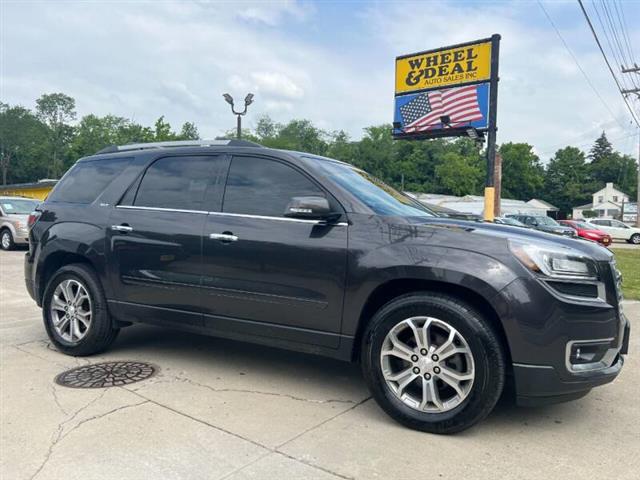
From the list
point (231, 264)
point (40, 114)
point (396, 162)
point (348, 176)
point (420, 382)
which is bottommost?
point (420, 382)

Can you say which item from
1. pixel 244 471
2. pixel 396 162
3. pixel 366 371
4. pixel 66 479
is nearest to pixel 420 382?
pixel 366 371

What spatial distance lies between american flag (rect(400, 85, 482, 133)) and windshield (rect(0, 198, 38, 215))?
1368cm

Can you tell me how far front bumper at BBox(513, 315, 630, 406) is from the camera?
9.70 feet

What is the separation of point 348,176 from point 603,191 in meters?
101

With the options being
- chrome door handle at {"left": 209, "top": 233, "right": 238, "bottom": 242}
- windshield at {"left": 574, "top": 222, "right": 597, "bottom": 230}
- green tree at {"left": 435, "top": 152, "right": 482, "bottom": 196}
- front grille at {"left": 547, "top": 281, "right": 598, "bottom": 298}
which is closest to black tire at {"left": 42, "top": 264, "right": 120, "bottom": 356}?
chrome door handle at {"left": 209, "top": 233, "right": 238, "bottom": 242}

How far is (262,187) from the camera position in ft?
12.9

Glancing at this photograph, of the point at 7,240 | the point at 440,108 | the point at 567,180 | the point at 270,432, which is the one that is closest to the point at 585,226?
the point at 440,108

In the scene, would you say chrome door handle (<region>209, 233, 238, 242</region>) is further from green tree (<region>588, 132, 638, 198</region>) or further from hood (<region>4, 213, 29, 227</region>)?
green tree (<region>588, 132, 638, 198</region>)

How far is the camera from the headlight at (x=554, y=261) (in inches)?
118

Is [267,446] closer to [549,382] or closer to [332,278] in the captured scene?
[332,278]

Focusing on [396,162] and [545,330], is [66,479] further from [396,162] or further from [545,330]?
[396,162]

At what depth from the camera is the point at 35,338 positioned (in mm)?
5336

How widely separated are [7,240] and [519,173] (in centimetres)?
8887

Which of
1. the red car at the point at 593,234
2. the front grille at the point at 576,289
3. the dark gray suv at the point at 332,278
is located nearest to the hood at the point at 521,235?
the dark gray suv at the point at 332,278
